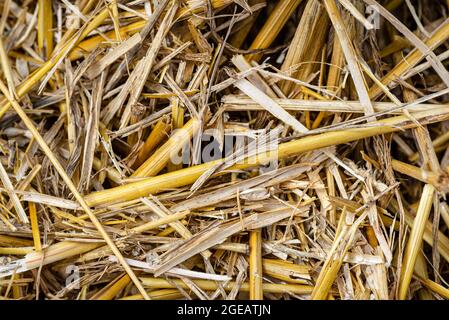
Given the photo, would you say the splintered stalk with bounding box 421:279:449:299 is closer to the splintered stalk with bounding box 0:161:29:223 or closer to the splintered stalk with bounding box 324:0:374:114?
the splintered stalk with bounding box 324:0:374:114

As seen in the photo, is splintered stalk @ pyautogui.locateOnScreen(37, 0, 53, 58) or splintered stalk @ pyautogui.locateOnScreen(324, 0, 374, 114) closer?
splintered stalk @ pyautogui.locateOnScreen(324, 0, 374, 114)

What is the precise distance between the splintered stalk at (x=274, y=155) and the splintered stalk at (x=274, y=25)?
0.21 meters

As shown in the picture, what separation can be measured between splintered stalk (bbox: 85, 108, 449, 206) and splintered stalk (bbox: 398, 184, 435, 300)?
13 centimetres

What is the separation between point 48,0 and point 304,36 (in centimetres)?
54

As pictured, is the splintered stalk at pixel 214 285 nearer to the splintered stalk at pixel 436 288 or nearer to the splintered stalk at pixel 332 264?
the splintered stalk at pixel 332 264

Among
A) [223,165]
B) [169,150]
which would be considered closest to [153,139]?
[169,150]

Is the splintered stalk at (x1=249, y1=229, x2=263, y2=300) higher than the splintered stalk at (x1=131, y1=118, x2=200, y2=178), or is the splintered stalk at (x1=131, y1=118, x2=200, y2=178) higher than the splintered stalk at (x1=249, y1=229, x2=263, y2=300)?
the splintered stalk at (x1=131, y1=118, x2=200, y2=178)

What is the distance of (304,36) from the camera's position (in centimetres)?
103

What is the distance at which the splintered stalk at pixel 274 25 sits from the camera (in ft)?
3.45

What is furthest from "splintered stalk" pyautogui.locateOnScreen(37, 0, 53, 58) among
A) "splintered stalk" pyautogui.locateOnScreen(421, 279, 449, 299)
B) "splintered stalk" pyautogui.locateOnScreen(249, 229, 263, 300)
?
"splintered stalk" pyautogui.locateOnScreen(421, 279, 449, 299)

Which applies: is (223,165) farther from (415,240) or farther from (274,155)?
(415,240)

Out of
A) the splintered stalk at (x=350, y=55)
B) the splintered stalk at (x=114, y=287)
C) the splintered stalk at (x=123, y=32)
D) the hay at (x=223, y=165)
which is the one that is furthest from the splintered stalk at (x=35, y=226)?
the splintered stalk at (x=350, y=55)

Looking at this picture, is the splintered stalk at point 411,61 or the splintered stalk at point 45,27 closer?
the splintered stalk at point 411,61

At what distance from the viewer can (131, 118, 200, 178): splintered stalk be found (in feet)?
3.29
